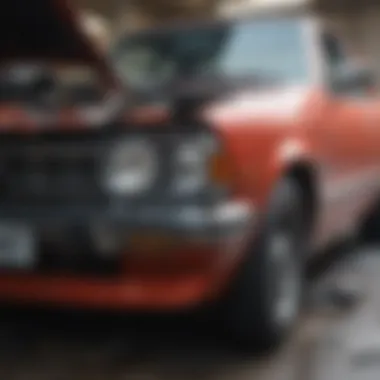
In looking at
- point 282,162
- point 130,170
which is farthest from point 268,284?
point 130,170

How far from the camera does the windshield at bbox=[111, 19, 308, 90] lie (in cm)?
603

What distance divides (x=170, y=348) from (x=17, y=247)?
939 mm

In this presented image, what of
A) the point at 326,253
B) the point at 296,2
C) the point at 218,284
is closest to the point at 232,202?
the point at 218,284

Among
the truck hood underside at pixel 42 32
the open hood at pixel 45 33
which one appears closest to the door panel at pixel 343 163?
the open hood at pixel 45 33

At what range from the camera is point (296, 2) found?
567 inches

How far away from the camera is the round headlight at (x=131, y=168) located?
15.3 feet

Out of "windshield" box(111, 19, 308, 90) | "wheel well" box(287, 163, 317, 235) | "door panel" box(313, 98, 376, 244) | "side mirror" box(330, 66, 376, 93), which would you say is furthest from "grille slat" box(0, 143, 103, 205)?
"side mirror" box(330, 66, 376, 93)

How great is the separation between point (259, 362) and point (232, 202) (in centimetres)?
78

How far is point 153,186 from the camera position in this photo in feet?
15.3

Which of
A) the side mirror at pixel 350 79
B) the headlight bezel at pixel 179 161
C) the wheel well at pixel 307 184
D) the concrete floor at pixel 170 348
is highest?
the side mirror at pixel 350 79

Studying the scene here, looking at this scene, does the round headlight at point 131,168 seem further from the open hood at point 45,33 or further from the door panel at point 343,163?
the door panel at point 343,163

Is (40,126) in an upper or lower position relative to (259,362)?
upper

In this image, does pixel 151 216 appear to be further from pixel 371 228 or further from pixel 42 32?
pixel 371 228

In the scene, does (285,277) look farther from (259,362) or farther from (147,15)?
(147,15)
